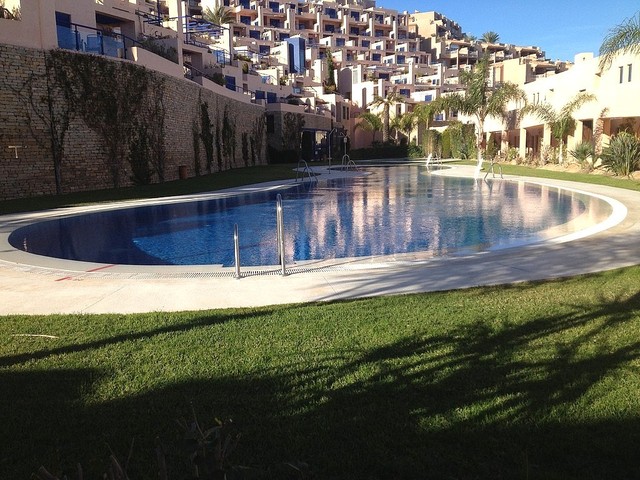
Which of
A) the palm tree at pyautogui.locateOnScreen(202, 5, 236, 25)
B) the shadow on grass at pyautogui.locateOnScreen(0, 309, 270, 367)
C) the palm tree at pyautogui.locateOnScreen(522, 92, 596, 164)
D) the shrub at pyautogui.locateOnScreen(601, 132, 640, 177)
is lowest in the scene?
the shadow on grass at pyautogui.locateOnScreen(0, 309, 270, 367)

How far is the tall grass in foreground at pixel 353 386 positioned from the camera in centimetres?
304

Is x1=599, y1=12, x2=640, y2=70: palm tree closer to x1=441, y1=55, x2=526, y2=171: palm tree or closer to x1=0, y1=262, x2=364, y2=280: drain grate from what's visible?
x1=0, y1=262, x2=364, y2=280: drain grate

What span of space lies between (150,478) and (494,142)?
52.1 meters

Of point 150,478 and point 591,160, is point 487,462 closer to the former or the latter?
point 150,478

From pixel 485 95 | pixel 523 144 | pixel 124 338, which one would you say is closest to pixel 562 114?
pixel 523 144

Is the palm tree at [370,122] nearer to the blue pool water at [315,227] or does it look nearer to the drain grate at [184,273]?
the blue pool water at [315,227]

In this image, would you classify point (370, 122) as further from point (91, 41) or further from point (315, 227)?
point (315, 227)

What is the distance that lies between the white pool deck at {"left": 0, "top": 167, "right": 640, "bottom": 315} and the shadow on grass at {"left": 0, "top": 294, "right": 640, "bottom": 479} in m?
2.11

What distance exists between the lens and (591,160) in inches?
1200

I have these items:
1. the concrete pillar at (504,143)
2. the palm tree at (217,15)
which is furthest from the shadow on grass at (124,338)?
the palm tree at (217,15)

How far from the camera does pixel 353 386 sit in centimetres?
393

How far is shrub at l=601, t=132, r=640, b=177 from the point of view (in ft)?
80.9

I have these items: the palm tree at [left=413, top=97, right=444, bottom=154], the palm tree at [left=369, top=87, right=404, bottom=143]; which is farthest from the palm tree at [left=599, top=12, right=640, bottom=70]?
the palm tree at [left=369, top=87, right=404, bottom=143]

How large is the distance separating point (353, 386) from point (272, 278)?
388 centimetres
